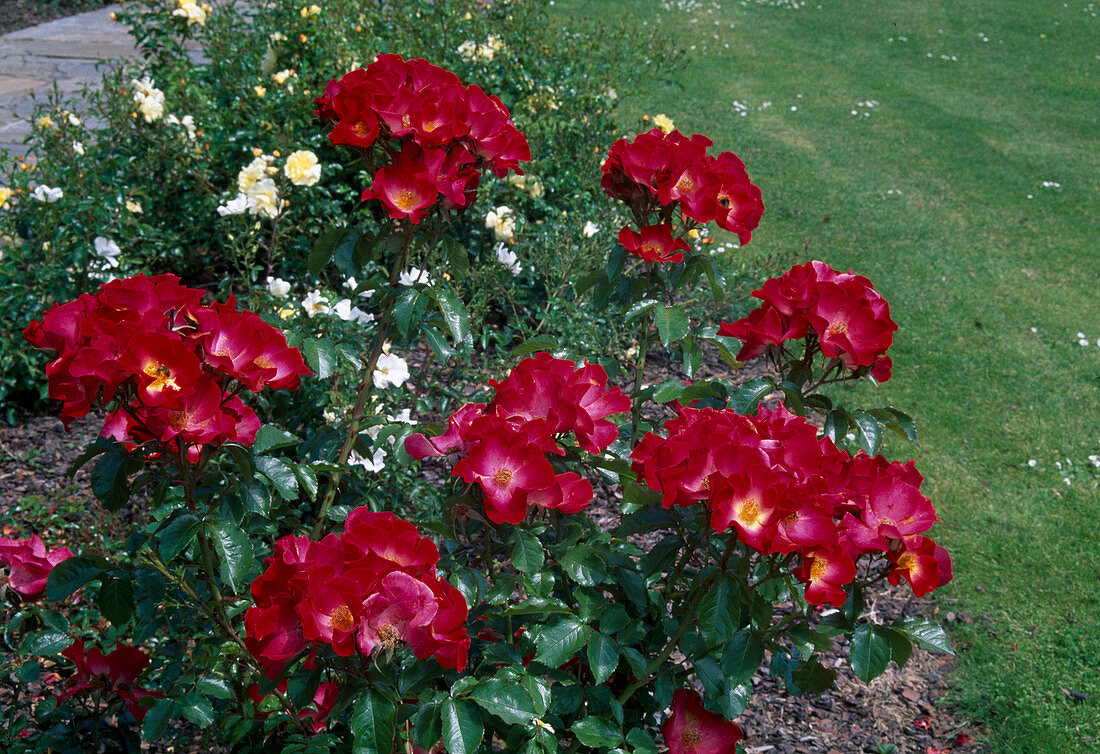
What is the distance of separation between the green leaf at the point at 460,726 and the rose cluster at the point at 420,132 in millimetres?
823

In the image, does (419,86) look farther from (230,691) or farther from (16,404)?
(16,404)

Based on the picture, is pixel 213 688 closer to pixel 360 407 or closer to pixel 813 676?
pixel 360 407

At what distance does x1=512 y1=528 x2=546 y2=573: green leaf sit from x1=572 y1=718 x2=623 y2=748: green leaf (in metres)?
0.26

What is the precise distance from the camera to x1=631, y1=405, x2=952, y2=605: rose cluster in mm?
1113

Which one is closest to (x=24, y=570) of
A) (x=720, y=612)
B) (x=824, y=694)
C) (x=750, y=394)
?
(x=720, y=612)

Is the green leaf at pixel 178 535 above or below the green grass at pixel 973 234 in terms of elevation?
above

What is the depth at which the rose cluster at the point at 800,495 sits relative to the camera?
111cm

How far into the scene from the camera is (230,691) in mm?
1415

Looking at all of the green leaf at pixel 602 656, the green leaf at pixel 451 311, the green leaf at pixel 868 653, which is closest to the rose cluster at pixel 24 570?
the green leaf at pixel 451 311

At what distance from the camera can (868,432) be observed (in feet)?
5.08

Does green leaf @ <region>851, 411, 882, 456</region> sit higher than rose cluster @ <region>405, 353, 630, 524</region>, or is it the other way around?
rose cluster @ <region>405, 353, 630, 524</region>

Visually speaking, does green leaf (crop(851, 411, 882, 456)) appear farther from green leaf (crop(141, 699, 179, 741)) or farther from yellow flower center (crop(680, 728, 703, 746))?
green leaf (crop(141, 699, 179, 741))

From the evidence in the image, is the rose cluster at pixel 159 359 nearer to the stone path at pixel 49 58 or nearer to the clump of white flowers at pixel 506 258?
the clump of white flowers at pixel 506 258

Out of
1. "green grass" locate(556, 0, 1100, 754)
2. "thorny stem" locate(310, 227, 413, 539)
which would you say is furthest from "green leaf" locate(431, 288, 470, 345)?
"green grass" locate(556, 0, 1100, 754)
